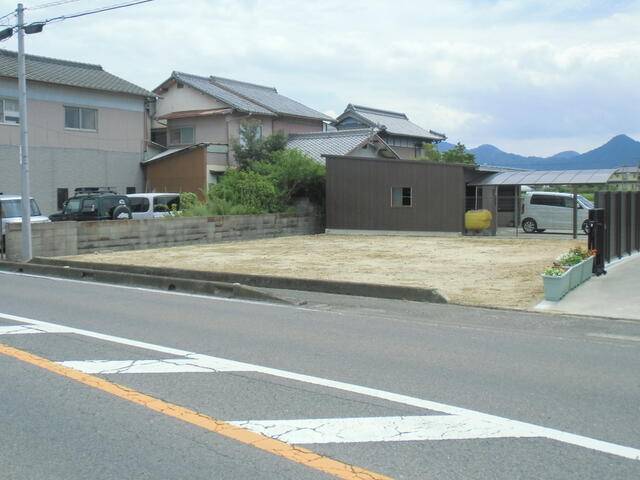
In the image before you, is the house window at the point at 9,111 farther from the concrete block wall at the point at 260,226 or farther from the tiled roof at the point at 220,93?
the concrete block wall at the point at 260,226

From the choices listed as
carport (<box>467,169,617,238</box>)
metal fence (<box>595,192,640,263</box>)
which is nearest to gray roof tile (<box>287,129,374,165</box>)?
carport (<box>467,169,617,238</box>)

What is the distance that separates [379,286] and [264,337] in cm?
415

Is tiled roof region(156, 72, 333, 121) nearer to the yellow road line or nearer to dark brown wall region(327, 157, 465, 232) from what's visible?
dark brown wall region(327, 157, 465, 232)

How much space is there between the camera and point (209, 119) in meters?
39.5

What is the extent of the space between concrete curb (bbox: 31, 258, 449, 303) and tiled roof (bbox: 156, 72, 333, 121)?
23.8m

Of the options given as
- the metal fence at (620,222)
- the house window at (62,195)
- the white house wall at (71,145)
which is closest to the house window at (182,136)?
the white house wall at (71,145)

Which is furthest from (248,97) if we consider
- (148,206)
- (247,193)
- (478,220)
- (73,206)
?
(478,220)

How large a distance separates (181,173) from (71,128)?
19.5 feet

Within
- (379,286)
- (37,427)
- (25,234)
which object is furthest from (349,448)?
(25,234)

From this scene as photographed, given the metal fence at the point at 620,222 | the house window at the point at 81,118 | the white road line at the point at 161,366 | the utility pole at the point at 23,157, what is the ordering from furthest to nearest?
the house window at the point at 81,118 < the utility pole at the point at 23,157 < the metal fence at the point at 620,222 < the white road line at the point at 161,366

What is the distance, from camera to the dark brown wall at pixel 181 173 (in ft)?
118

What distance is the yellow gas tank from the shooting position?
2745 cm

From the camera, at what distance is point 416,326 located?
31.6 feet

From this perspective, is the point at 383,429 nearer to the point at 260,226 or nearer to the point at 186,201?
the point at 260,226
